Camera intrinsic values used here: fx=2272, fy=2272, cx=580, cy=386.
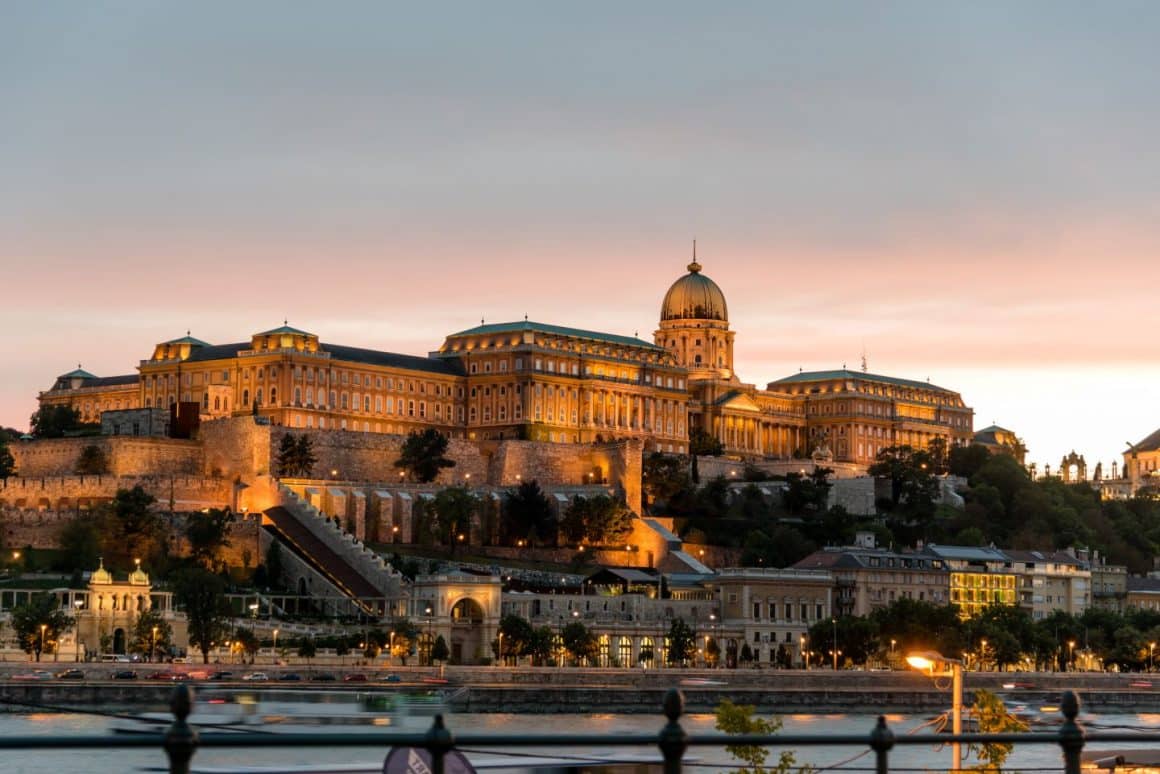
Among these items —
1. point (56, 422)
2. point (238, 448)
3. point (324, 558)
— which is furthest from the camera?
point (56, 422)

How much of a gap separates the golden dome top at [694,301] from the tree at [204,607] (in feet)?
275

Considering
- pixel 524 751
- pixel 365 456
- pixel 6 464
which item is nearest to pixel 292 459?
pixel 365 456

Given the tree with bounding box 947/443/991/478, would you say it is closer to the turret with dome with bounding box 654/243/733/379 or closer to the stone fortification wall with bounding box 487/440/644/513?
the turret with dome with bounding box 654/243/733/379

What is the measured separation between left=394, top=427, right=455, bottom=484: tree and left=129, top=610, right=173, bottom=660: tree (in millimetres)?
39723

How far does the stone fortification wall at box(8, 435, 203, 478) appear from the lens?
124750 mm

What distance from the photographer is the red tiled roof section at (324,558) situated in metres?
110

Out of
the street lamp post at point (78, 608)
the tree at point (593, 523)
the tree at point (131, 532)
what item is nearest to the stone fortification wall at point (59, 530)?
the tree at point (131, 532)

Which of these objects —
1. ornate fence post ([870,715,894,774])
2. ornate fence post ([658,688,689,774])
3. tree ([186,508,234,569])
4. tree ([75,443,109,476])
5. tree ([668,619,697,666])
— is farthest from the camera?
tree ([75,443,109,476])

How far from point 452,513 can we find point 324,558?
42.7 feet

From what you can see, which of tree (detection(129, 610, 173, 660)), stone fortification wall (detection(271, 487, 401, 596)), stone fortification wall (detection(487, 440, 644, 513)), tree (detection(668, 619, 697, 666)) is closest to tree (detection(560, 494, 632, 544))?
stone fortification wall (detection(487, 440, 644, 513))

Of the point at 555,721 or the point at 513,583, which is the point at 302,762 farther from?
the point at 513,583

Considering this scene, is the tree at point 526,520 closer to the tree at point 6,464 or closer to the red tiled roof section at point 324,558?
the red tiled roof section at point 324,558

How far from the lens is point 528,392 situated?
146625 mm

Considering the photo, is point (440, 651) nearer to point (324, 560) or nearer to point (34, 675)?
point (324, 560)
